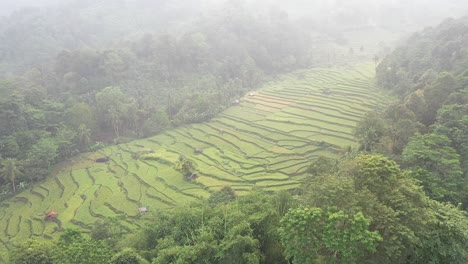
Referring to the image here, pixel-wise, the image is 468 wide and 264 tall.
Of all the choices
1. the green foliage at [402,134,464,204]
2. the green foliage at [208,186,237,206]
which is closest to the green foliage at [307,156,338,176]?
the green foliage at [402,134,464,204]

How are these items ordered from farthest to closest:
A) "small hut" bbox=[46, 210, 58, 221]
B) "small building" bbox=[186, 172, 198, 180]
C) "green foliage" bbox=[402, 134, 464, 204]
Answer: "small building" bbox=[186, 172, 198, 180], "small hut" bbox=[46, 210, 58, 221], "green foliage" bbox=[402, 134, 464, 204]

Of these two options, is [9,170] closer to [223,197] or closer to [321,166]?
[223,197]

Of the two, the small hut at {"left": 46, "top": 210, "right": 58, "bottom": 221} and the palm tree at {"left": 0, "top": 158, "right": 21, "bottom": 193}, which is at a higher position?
the palm tree at {"left": 0, "top": 158, "right": 21, "bottom": 193}

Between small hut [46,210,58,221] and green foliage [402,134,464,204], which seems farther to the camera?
small hut [46,210,58,221]

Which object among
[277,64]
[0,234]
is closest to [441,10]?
[277,64]

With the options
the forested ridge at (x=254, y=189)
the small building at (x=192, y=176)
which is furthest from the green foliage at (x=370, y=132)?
the small building at (x=192, y=176)

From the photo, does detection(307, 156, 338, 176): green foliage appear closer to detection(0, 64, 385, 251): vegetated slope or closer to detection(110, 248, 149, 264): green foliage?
detection(0, 64, 385, 251): vegetated slope

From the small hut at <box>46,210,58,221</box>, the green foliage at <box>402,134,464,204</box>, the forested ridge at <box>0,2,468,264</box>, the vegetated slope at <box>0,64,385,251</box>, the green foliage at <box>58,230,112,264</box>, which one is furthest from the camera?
the vegetated slope at <box>0,64,385,251</box>

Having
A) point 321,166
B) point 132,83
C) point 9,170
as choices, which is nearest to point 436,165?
point 321,166
